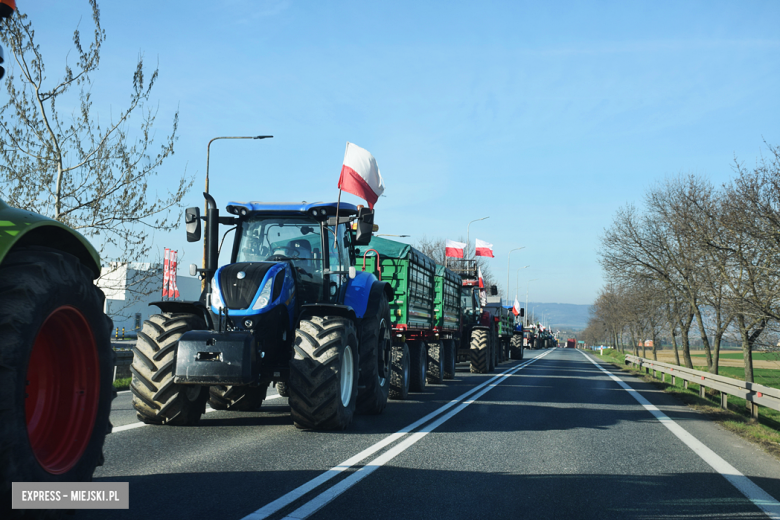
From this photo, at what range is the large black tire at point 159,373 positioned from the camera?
770 centimetres

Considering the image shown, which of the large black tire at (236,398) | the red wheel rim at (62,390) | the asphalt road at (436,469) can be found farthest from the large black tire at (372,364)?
the red wheel rim at (62,390)

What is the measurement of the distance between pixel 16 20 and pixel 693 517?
1370cm

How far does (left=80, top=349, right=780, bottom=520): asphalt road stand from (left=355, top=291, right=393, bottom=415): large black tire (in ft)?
0.92

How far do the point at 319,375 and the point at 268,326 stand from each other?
2.93 feet

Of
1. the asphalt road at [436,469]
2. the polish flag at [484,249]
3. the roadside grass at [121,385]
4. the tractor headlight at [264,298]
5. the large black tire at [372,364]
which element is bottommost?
the asphalt road at [436,469]

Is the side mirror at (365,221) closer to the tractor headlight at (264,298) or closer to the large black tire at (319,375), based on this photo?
the large black tire at (319,375)

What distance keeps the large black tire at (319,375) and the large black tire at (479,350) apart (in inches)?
606

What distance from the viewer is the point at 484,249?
36.2 metres

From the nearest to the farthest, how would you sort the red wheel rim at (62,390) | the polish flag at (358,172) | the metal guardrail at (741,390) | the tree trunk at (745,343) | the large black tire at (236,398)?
the red wheel rim at (62,390) < the large black tire at (236,398) < the metal guardrail at (741,390) < the polish flag at (358,172) < the tree trunk at (745,343)

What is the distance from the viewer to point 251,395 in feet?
33.0

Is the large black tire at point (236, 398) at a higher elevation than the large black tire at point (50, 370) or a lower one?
lower

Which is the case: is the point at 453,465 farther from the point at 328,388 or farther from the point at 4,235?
the point at 4,235

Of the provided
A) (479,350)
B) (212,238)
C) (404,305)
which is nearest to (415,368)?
(404,305)

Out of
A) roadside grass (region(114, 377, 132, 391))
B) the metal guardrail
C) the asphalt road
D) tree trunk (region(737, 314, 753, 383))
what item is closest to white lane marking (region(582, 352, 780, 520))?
the asphalt road
